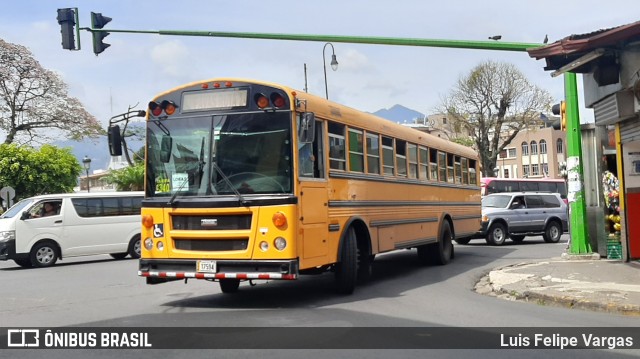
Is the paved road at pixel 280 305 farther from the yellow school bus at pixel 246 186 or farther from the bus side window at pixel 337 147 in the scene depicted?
the bus side window at pixel 337 147

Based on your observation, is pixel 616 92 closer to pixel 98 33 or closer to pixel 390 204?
pixel 390 204

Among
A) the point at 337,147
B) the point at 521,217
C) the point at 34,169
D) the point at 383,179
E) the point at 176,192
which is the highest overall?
the point at 34,169

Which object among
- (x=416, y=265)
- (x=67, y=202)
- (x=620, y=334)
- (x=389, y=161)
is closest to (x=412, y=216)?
(x=389, y=161)

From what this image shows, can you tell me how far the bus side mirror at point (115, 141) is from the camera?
953 cm

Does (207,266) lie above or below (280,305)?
above

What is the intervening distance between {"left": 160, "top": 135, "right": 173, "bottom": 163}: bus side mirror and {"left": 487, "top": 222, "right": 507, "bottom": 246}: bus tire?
15563 millimetres

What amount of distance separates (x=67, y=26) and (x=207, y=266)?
8.58 m

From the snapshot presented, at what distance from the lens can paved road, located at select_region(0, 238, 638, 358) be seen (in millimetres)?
7992

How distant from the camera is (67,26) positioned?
14516 mm

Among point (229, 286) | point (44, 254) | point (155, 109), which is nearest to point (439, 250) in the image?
point (229, 286)

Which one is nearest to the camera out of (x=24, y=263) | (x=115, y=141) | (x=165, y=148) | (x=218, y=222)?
(x=218, y=222)

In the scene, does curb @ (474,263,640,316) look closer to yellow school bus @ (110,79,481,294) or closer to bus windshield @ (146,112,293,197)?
yellow school bus @ (110,79,481,294)

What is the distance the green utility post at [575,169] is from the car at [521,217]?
23.3 feet

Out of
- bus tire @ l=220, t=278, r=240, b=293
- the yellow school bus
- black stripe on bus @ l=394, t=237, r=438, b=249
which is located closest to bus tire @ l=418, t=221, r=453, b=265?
black stripe on bus @ l=394, t=237, r=438, b=249
